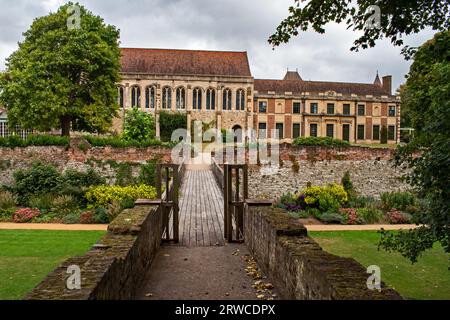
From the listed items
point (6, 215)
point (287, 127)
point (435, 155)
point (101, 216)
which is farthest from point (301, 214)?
point (287, 127)

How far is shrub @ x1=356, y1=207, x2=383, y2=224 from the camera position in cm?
2131

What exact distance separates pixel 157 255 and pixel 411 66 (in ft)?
20.6

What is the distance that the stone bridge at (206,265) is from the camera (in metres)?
4.19

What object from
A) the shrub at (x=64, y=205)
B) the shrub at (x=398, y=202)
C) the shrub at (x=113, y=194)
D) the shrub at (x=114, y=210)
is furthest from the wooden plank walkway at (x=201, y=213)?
the shrub at (x=398, y=202)

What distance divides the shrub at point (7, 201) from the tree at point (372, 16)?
735 inches

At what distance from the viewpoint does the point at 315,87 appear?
55.2 m

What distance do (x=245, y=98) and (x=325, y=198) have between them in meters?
29.4

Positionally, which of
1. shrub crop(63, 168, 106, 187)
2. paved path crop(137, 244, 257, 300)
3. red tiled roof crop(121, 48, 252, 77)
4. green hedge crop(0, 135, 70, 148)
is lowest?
paved path crop(137, 244, 257, 300)

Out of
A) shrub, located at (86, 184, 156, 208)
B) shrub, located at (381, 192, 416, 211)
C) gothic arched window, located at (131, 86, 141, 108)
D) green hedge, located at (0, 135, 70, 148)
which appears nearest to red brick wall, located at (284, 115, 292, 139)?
gothic arched window, located at (131, 86, 141, 108)

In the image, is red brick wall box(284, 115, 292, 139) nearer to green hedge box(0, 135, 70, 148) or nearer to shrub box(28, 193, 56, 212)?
green hedge box(0, 135, 70, 148)

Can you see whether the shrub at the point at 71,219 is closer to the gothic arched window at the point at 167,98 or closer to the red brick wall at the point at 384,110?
the gothic arched window at the point at 167,98

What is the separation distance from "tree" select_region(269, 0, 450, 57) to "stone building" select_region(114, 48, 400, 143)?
139ft

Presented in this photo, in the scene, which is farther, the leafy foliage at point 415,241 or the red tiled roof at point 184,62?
the red tiled roof at point 184,62
